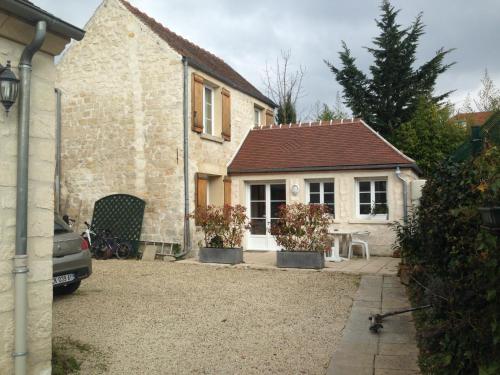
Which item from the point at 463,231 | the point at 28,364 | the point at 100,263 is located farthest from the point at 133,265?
the point at 463,231

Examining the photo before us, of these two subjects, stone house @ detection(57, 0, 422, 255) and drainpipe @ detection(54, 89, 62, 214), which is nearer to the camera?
stone house @ detection(57, 0, 422, 255)

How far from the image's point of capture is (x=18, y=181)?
137 inches

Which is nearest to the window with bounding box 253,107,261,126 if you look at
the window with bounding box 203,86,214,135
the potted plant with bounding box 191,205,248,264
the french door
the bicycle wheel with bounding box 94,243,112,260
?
the window with bounding box 203,86,214,135

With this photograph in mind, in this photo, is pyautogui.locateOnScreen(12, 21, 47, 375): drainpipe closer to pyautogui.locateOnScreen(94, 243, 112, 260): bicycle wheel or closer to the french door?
pyautogui.locateOnScreen(94, 243, 112, 260): bicycle wheel

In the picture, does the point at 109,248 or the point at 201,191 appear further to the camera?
the point at 201,191

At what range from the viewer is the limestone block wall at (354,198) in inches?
490

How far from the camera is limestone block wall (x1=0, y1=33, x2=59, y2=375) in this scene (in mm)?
3445

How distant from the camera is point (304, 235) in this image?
1023 cm

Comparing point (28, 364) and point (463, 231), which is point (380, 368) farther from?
point (28, 364)

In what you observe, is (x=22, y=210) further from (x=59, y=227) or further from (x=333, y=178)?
(x=333, y=178)

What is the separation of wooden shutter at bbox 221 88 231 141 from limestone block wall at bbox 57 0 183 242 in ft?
6.57

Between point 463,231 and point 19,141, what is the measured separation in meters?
3.95

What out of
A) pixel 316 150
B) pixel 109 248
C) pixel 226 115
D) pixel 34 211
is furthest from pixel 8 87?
pixel 316 150

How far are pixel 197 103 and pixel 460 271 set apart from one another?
31.3ft
